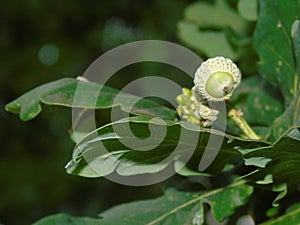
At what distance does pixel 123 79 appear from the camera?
8.43 ft

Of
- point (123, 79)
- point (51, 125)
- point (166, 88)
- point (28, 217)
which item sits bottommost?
point (28, 217)

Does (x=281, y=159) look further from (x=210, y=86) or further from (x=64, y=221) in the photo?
(x=64, y=221)

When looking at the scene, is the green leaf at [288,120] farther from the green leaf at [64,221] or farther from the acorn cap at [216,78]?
the green leaf at [64,221]

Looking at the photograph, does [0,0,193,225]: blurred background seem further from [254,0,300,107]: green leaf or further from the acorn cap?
the acorn cap

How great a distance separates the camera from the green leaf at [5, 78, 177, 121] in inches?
28.3

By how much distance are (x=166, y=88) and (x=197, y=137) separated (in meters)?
0.36

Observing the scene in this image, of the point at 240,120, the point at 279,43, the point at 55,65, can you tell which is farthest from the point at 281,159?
the point at 55,65

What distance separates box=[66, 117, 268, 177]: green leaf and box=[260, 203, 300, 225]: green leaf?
0.10m

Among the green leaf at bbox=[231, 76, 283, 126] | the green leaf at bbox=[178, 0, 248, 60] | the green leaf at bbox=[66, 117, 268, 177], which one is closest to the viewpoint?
the green leaf at bbox=[66, 117, 268, 177]

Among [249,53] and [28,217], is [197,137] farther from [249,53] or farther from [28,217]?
[28,217]

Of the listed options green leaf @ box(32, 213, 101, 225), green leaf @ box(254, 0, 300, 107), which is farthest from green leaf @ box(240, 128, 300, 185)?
green leaf @ box(32, 213, 101, 225)

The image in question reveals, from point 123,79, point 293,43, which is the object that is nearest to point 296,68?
point 293,43

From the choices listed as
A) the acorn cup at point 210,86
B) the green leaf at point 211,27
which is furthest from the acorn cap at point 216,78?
the green leaf at point 211,27

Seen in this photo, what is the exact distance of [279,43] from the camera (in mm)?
842
